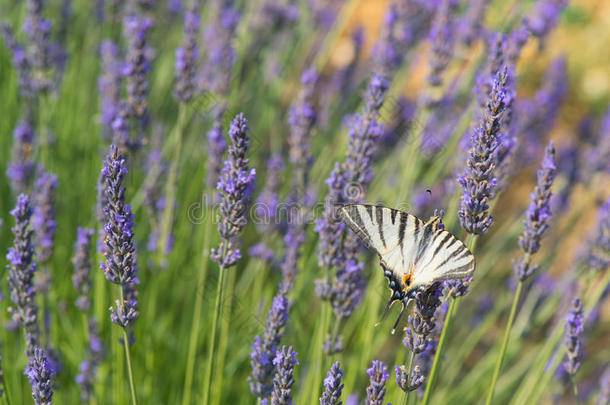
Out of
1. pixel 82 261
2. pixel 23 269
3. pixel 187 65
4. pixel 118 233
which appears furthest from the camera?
pixel 187 65

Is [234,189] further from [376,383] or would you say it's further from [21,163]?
[21,163]

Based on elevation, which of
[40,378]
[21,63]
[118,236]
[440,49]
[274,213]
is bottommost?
Result: [40,378]

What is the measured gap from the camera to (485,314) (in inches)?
142

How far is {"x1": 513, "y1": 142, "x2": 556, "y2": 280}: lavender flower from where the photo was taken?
189 centimetres

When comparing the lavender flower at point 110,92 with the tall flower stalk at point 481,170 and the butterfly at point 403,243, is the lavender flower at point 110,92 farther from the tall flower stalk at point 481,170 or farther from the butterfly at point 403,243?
the tall flower stalk at point 481,170

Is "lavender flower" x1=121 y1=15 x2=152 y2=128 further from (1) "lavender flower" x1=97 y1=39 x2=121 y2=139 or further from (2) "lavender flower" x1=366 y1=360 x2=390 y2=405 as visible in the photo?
(2) "lavender flower" x1=366 y1=360 x2=390 y2=405

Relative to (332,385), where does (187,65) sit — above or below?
above

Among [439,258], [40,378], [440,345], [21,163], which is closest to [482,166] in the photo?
[439,258]

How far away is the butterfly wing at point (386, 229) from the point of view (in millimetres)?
1826

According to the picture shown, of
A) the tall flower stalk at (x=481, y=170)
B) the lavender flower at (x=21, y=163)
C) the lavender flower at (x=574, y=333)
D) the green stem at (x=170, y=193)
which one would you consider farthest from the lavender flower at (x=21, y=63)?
the lavender flower at (x=574, y=333)

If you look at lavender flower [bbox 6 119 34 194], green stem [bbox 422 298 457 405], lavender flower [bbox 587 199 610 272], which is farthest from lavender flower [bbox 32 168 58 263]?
lavender flower [bbox 587 199 610 272]

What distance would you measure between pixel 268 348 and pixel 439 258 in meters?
0.59

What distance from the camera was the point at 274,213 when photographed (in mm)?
2951

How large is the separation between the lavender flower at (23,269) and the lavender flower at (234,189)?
0.58 metres
